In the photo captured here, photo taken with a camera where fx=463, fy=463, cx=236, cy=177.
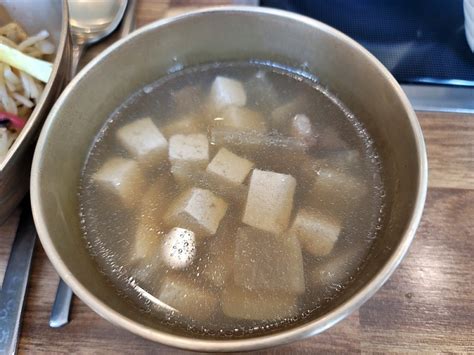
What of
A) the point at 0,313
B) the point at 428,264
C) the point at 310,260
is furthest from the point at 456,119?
the point at 0,313

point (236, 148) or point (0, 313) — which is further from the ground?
point (236, 148)

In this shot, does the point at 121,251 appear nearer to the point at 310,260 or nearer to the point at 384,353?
the point at 310,260

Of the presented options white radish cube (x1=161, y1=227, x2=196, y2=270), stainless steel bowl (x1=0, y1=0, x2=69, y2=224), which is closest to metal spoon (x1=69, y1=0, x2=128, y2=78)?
stainless steel bowl (x1=0, y1=0, x2=69, y2=224)

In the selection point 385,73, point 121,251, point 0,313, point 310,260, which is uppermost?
point 385,73

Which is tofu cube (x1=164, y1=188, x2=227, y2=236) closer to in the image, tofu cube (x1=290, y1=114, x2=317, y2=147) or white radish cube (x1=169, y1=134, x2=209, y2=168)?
white radish cube (x1=169, y1=134, x2=209, y2=168)

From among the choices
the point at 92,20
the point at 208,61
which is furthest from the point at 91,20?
the point at 208,61

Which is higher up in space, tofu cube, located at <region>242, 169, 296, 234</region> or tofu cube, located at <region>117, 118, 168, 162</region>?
tofu cube, located at <region>242, 169, 296, 234</region>

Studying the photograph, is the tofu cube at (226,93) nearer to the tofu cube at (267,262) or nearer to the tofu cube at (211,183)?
the tofu cube at (211,183)

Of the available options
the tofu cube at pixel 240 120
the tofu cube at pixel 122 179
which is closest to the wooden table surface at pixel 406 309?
the tofu cube at pixel 122 179
